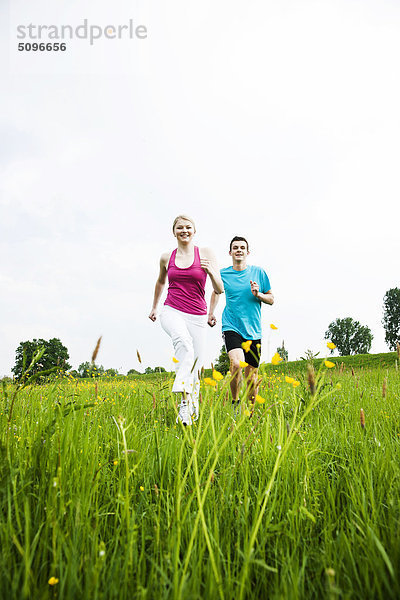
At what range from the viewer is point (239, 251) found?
6285 millimetres

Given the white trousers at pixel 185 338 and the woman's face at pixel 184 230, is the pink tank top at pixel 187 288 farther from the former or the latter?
the woman's face at pixel 184 230

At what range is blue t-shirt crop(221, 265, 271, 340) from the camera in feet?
19.8

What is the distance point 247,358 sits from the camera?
621 cm

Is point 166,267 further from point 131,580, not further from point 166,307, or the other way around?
point 131,580

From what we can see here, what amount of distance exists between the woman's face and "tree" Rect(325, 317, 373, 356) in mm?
70692

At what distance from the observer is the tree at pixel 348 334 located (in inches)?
2827

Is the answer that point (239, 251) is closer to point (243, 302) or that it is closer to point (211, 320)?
point (243, 302)

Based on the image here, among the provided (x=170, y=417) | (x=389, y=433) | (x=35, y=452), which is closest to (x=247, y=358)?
(x=170, y=417)

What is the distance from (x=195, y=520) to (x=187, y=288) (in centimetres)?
343

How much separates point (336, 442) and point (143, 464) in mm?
1488

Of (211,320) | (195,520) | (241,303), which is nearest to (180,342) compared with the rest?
(211,320)

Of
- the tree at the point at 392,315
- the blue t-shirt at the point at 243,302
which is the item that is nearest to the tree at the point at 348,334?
the tree at the point at 392,315

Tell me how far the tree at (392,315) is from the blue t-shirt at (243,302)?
67.2 m

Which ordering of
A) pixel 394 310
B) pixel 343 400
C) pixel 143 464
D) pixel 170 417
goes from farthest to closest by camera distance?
pixel 394 310, pixel 343 400, pixel 170 417, pixel 143 464
